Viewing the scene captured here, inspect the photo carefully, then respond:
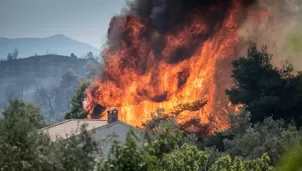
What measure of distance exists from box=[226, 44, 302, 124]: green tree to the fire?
4.68 meters

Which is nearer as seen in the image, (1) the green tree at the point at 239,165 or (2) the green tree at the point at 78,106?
(1) the green tree at the point at 239,165

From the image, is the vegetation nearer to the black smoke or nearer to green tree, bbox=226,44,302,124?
green tree, bbox=226,44,302,124

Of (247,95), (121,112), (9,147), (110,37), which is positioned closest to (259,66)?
(247,95)

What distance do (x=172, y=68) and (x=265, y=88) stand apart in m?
11.3

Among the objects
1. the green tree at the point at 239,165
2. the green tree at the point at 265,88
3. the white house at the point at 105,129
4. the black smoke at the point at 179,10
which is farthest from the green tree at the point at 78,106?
the green tree at the point at 239,165

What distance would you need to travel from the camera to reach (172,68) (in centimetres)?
4800

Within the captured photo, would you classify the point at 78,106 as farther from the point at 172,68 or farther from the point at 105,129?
the point at 105,129

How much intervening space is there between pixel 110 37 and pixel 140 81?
710 centimetres

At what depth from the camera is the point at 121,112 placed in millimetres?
47250

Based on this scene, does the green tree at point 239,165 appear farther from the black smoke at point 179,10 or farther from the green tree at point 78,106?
the green tree at point 78,106

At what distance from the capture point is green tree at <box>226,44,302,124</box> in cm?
3900

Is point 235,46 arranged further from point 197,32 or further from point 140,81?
point 140,81

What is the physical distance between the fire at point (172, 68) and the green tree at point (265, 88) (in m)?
4.68

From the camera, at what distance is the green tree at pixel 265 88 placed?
39000 millimetres
